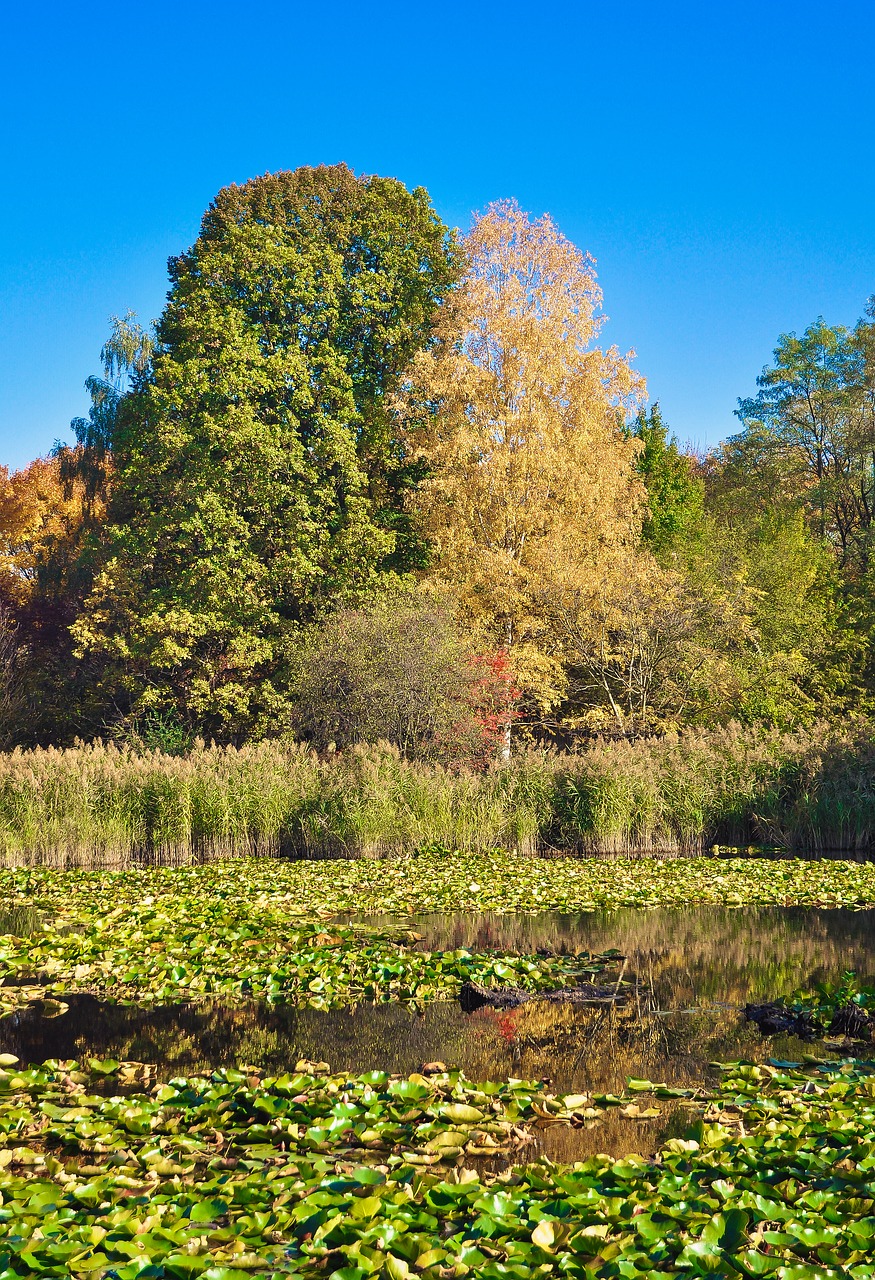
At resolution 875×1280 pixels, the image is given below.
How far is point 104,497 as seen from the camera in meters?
33.2

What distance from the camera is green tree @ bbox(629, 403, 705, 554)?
31.0 meters

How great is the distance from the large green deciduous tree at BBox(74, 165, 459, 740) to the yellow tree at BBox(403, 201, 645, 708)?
184 centimetres

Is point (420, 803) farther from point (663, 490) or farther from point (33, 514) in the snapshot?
point (33, 514)

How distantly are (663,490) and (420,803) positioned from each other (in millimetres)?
19659

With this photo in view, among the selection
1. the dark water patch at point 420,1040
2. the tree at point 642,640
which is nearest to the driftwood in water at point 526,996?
the dark water patch at point 420,1040

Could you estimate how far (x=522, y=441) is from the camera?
2531cm

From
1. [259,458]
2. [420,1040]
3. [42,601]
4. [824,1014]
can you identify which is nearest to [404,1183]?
[420,1040]

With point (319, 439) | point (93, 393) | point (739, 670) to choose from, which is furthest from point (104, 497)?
point (739, 670)

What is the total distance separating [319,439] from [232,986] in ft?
62.3

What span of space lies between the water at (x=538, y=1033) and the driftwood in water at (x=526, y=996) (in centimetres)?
13

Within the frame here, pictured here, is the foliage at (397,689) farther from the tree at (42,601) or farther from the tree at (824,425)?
the tree at (824,425)

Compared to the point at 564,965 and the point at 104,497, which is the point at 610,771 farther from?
the point at 104,497

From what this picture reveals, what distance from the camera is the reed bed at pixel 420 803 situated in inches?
591

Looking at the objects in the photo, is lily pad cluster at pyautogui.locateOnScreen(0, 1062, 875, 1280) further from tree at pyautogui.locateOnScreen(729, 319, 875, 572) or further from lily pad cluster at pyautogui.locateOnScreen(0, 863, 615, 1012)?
tree at pyautogui.locateOnScreen(729, 319, 875, 572)
